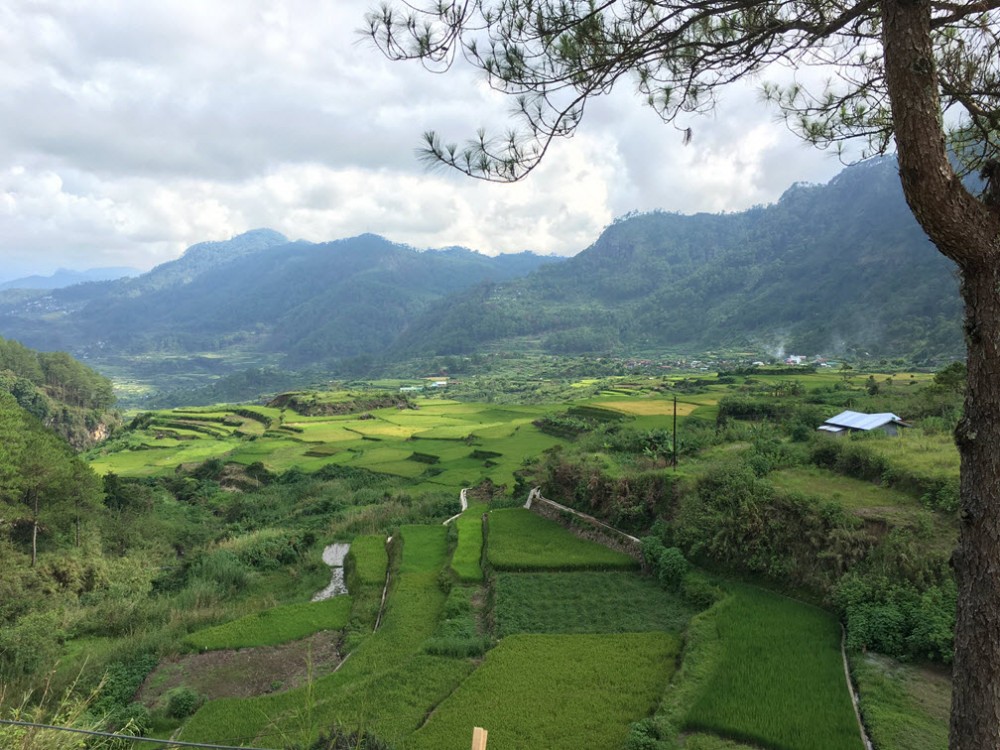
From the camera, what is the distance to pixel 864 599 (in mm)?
10211

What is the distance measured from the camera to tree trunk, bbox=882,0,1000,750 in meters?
3.86

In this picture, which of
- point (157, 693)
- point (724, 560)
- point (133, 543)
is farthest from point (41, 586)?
point (724, 560)

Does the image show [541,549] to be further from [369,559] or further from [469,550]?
[369,559]

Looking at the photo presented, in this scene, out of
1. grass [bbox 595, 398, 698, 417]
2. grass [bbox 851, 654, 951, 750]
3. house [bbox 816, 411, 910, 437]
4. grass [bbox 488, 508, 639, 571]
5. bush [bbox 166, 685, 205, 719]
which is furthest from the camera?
grass [bbox 595, 398, 698, 417]

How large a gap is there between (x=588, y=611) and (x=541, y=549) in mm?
3839

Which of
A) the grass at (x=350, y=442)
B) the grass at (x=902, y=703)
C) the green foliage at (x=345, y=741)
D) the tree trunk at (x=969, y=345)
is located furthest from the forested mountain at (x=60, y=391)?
the tree trunk at (x=969, y=345)

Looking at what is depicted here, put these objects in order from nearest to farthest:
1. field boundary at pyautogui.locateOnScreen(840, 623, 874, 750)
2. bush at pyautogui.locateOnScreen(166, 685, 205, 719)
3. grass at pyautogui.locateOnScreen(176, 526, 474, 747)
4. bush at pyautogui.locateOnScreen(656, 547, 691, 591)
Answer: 1. field boundary at pyautogui.locateOnScreen(840, 623, 874, 750)
2. grass at pyautogui.locateOnScreen(176, 526, 474, 747)
3. bush at pyautogui.locateOnScreen(166, 685, 205, 719)
4. bush at pyautogui.locateOnScreen(656, 547, 691, 591)

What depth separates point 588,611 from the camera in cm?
1254

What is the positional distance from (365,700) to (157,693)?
5.32 metres

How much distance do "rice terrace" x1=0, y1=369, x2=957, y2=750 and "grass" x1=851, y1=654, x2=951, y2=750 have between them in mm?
35

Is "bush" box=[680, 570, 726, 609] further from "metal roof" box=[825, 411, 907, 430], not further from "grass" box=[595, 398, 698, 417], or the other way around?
"grass" box=[595, 398, 698, 417]

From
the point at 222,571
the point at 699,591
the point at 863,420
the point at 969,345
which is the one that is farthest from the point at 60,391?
the point at 969,345

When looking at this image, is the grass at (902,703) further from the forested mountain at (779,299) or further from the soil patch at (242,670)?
the forested mountain at (779,299)

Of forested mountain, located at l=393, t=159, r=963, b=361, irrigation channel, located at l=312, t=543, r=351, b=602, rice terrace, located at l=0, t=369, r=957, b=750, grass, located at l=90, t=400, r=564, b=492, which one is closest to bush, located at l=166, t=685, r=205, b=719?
rice terrace, located at l=0, t=369, r=957, b=750
